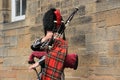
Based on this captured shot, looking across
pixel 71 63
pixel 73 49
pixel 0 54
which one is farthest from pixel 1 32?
pixel 71 63

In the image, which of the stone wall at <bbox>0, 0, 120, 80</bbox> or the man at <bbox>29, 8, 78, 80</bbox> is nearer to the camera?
the man at <bbox>29, 8, 78, 80</bbox>

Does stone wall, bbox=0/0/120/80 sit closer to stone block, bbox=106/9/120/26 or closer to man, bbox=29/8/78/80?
stone block, bbox=106/9/120/26

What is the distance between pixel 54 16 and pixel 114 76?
1.47 meters

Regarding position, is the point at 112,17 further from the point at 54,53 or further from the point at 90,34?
the point at 54,53

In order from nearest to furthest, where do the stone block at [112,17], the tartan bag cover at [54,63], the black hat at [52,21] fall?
the tartan bag cover at [54,63] → the black hat at [52,21] → the stone block at [112,17]

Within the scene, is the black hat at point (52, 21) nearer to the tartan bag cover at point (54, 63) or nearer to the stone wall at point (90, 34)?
the tartan bag cover at point (54, 63)

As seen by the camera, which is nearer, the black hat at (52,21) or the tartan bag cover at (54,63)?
the tartan bag cover at (54,63)

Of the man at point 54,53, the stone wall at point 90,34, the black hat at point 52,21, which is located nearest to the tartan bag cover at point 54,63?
the man at point 54,53

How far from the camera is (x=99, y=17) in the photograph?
8.09 meters

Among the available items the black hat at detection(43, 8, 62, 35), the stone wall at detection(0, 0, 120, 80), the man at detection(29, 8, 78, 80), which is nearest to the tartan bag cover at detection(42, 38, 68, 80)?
the man at detection(29, 8, 78, 80)

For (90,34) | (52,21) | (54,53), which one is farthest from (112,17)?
(54,53)

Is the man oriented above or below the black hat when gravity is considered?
below

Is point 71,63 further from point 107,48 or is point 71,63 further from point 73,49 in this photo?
point 73,49

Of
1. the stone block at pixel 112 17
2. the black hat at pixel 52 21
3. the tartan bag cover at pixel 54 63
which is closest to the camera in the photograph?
the tartan bag cover at pixel 54 63
